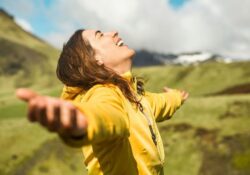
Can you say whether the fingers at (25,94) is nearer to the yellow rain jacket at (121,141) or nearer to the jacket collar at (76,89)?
the yellow rain jacket at (121,141)

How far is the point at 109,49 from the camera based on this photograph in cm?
706

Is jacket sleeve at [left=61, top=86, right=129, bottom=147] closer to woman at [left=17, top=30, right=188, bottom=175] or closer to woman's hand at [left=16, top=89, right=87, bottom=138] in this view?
woman at [left=17, top=30, right=188, bottom=175]

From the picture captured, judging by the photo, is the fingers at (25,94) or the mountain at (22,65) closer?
A: the fingers at (25,94)

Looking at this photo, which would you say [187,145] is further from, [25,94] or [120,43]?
[25,94]

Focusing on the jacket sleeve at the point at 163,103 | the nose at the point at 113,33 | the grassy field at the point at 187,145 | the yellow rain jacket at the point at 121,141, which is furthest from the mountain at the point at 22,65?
the yellow rain jacket at the point at 121,141

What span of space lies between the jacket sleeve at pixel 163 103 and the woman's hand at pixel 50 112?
4786 millimetres

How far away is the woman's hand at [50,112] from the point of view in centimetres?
333

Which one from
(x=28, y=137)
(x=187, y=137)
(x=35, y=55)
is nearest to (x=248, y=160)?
(x=187, y=137)

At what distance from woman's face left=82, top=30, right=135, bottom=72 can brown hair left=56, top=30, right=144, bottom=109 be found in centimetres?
9

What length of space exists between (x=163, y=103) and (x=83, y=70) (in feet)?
8.74

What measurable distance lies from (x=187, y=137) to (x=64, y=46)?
4447 centimetres

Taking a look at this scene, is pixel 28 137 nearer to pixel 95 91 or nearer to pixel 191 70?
pixel 191 70

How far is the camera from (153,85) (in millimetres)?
88000

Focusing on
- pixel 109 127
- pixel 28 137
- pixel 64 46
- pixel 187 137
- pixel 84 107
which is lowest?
pixel 28 137
